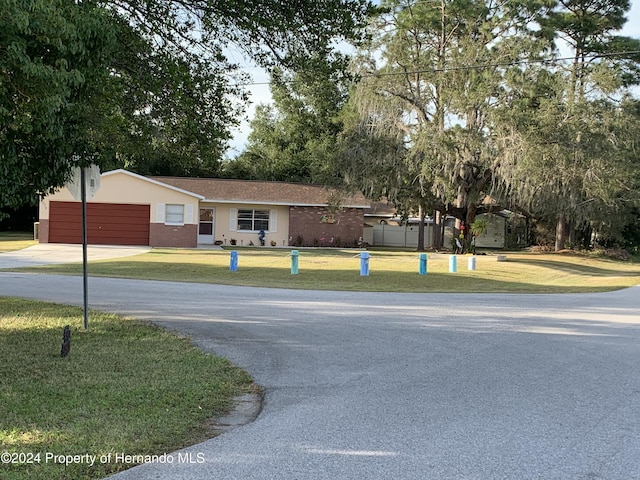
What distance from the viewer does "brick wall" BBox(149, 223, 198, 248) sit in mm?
33094

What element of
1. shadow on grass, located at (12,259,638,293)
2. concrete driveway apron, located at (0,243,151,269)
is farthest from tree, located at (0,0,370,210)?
concrete driveway apron, located at (0,243,151,269)

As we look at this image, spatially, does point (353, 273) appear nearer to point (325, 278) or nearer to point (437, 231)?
point (325, 278)

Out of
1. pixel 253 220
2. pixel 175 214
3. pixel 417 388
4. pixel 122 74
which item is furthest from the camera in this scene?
pixel 253 220

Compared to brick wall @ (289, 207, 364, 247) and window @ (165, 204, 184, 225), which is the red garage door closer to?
window @ (165, 204, 184, 225)

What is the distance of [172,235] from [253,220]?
A: 576 centimetres

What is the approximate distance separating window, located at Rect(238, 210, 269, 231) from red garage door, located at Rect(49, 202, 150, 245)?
19.9ft

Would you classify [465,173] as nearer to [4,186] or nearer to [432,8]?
[432,8]

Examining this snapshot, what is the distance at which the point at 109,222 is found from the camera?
110ft

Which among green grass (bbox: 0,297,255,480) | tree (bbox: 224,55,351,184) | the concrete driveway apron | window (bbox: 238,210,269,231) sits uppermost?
tree (bbox: 224,55,351,184)

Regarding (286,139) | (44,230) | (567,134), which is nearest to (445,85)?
(567,134)

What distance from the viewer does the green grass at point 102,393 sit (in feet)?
15.0

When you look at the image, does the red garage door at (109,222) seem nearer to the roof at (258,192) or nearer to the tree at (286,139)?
the roof at (258,192)

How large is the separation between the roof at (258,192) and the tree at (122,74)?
22009 millimetres

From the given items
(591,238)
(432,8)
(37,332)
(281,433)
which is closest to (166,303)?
(37,332)
